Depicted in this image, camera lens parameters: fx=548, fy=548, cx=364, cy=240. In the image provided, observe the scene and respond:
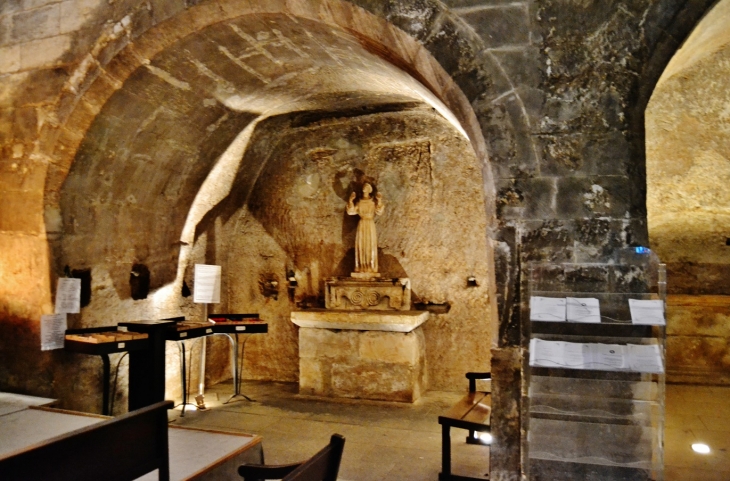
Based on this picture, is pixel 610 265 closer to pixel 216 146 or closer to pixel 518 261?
pixel 518 261

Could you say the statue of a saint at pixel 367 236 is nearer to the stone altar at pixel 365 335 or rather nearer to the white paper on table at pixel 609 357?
the stone altar at pixel 365 335

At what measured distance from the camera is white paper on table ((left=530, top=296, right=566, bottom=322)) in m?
2.57

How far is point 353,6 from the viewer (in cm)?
324

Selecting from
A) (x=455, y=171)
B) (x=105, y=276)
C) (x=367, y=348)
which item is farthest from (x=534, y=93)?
(x=105, y=276)

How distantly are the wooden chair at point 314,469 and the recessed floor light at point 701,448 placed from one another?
3253mm

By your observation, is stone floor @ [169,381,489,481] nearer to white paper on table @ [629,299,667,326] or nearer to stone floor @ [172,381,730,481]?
stone floor @ [172,381,730,481]

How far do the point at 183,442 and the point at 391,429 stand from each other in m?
1.98

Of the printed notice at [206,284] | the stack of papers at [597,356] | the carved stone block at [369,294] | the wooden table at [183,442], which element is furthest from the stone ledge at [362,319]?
the stack of papers at [597,356]

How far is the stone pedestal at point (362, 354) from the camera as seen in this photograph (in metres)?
5.45

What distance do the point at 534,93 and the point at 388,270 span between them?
11.4ft

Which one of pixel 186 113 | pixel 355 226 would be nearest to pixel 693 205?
pixel 355 226

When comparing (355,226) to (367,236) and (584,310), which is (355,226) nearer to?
(367,236)

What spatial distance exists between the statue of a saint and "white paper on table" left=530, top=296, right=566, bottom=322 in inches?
134

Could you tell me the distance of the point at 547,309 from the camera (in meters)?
2.59
